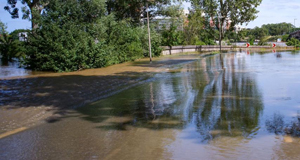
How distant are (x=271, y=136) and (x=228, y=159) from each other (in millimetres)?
1483

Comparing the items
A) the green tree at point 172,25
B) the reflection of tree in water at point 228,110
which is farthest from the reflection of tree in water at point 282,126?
the green tree at point 172,25

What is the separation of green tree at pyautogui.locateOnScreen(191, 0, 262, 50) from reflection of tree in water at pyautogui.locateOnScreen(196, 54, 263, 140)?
145ft

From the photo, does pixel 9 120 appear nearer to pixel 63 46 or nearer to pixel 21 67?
pixel 63 46

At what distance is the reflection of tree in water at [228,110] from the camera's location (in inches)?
235

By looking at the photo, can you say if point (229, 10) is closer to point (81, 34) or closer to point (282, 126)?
point (81, 34)

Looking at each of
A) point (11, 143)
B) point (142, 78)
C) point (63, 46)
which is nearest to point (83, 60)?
point (63, 46)

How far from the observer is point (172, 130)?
6.05 meters

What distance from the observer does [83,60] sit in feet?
61.1

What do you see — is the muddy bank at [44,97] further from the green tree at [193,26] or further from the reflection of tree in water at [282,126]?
the green tree at [193,26]

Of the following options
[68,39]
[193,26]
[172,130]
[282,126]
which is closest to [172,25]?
[193,26]

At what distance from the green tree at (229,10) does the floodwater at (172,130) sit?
1828 inches

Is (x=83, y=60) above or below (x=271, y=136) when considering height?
above

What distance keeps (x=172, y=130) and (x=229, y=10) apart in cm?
5332

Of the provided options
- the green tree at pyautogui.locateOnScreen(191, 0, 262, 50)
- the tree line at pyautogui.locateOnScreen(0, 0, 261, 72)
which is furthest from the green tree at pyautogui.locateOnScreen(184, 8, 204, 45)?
the tree line at pyautogui.locateOnScreen(0, 0, 261, 72)
